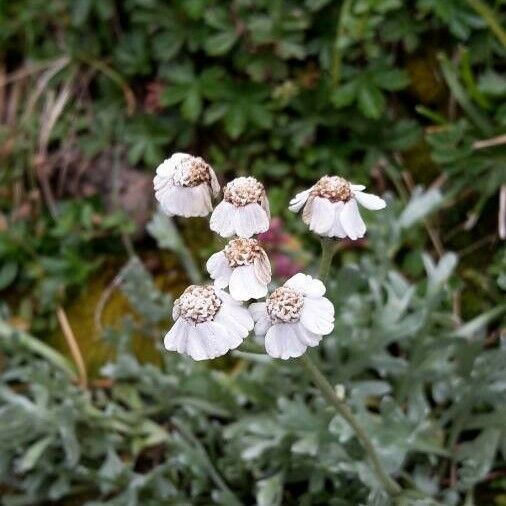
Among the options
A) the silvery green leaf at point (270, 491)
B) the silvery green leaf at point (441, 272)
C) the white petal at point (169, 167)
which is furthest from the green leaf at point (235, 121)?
the white petal at point (169, 167)

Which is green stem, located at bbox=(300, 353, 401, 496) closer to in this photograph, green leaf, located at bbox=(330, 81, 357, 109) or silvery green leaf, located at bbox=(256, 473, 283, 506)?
silvery green leaf, located at bbox=(256, 473, 283, 506)

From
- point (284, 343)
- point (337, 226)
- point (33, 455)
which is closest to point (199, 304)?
point (284, 343)

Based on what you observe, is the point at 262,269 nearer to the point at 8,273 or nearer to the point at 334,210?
the point at 334,210

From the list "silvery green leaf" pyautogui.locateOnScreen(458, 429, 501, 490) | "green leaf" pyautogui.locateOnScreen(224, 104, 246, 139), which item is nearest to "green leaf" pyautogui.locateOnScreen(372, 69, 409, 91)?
"green leaf" pyautogui.locateOnScreen(224, 104, 246, 139)

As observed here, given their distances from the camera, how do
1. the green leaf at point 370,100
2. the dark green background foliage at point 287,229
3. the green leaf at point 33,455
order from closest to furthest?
the dark green background foliage at point 287,229 < the green leaf at point 33,455 < the green leaf at point 370,100

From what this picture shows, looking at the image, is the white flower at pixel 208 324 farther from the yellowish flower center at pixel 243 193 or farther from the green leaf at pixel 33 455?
the green leaf at pixel 33 455

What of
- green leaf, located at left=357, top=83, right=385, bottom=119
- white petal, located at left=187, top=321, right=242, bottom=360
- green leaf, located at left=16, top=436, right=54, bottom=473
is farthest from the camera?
green leaf, located at left=357, top=83, right=385, bottom=119
